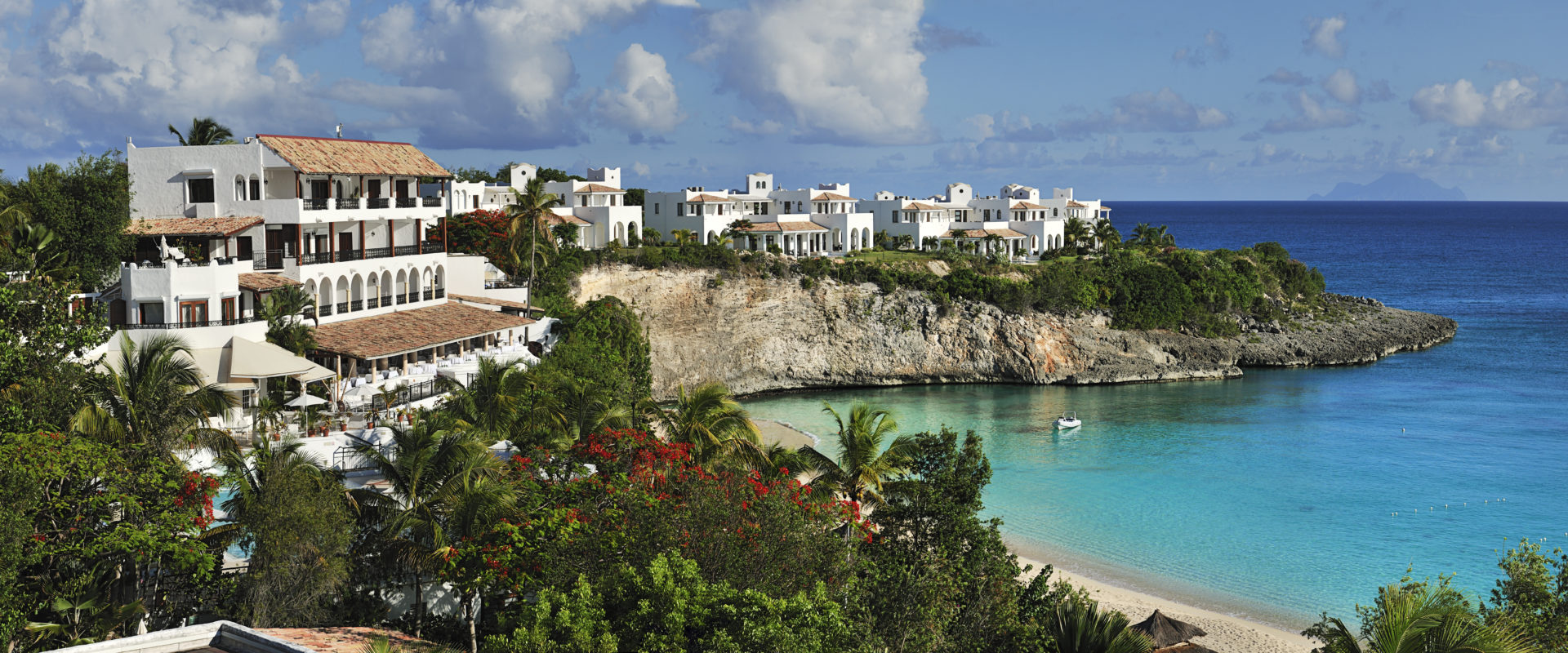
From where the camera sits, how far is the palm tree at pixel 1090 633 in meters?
22.0

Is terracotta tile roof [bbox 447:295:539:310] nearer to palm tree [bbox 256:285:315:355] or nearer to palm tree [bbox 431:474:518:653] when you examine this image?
palm tree [bbox 256:285:315:355]

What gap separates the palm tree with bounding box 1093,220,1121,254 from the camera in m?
89.5

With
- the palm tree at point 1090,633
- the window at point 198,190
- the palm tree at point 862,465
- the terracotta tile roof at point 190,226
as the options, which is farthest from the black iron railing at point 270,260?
the palm tree at point 1090,633

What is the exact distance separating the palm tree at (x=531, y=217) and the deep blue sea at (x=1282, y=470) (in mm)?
14148

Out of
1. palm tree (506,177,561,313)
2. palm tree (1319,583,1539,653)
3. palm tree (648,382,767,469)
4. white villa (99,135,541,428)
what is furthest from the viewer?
palm tree (506,177,561,313)

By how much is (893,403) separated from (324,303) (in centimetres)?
3160

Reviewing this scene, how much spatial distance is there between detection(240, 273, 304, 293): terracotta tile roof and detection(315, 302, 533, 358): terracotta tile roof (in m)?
1.92

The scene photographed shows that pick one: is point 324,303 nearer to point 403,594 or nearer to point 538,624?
point 403,594

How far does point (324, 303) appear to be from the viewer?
138ft

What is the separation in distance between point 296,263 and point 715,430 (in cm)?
2015

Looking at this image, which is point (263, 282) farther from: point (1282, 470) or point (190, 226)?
point (1282, 470)

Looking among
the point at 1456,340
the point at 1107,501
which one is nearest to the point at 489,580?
the point at 1107,501

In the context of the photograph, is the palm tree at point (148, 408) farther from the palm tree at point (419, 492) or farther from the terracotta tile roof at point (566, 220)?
the terracotta tile roof at point (566, 220)

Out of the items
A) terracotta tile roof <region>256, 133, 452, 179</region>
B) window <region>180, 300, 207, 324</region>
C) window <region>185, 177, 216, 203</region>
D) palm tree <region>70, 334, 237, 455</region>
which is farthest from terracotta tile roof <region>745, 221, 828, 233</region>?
palm tree <region>70, 334, 237, 455</region>
